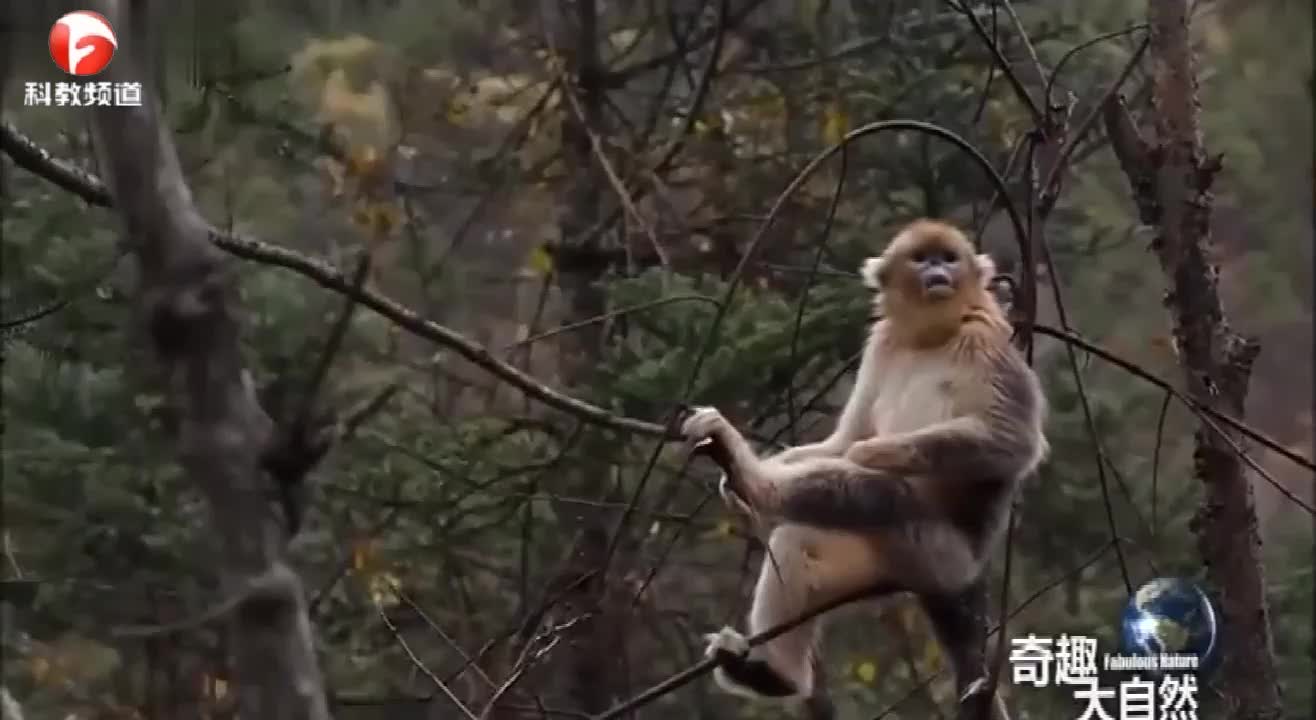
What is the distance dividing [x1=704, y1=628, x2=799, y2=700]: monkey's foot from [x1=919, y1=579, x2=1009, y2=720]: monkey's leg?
17 cm

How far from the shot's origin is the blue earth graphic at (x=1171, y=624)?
1623 millimetres

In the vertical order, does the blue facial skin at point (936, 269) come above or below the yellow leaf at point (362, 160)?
below

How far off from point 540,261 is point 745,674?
95cm

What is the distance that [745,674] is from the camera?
1.58 metres

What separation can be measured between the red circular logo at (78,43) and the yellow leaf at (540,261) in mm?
1067

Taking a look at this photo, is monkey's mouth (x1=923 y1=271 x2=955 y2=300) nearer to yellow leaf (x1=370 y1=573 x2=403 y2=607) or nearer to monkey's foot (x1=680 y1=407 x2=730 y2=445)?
monkey's foot (x1=680 y1=407 x2=730 y2=445)

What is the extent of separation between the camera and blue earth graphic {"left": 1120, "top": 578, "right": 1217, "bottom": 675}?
5.32ft

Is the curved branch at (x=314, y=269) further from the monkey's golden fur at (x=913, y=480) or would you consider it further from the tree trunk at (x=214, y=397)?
the tree trunk at (x=214, y=397)

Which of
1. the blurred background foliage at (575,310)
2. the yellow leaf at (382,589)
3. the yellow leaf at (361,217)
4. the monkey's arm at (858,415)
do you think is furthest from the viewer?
the yellow leaf at (361,217)

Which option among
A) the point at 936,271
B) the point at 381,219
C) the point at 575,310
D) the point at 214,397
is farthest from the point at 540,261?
the point at 214,397

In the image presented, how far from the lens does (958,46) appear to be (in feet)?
7.39

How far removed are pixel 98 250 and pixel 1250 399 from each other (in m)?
1.55

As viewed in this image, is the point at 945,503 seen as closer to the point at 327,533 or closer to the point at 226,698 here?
the point at 226,698

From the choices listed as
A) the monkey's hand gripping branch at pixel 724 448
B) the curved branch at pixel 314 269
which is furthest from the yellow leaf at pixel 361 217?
the monkey's hand gripping branch at pixel 724 448
